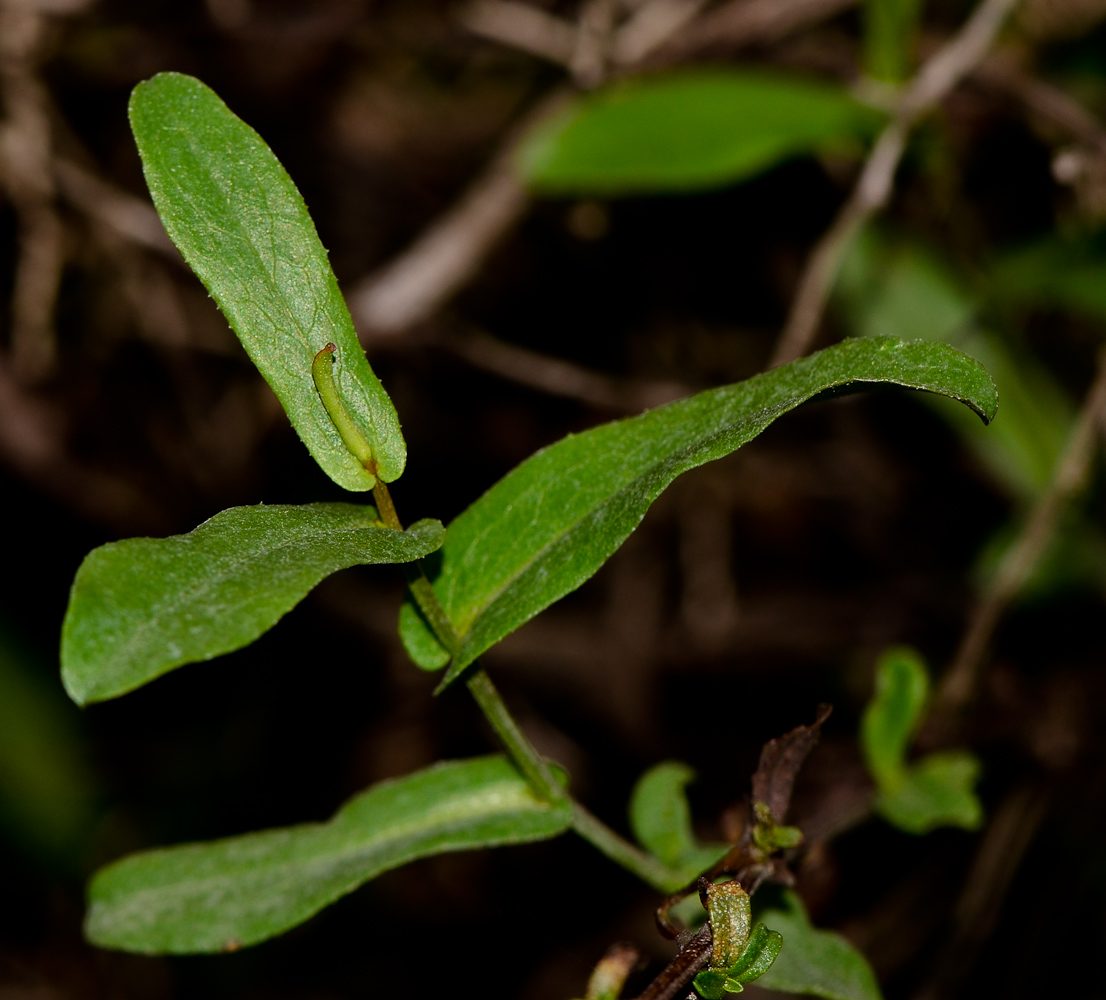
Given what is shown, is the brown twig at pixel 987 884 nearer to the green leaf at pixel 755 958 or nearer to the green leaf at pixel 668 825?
the green leaf at pixel 668 825

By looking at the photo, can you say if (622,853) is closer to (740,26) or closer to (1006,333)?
(1006,333)

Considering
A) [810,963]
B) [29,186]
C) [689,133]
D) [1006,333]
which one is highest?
[29,186]

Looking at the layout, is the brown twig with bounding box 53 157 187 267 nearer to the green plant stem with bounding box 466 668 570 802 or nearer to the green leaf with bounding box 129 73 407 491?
the green leaf with bounding box 129 73 407 491

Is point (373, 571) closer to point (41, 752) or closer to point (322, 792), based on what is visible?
point (322, 792)

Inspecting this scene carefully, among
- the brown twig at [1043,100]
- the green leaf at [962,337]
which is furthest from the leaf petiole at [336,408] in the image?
the brown twig at [1043,100]

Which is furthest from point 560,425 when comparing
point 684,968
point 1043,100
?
point 684,968

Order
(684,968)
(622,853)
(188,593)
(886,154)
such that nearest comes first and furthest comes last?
(188,593) < (684,968) < (622,853) < (886,154)

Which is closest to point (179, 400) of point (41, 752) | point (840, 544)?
point (41, 752)

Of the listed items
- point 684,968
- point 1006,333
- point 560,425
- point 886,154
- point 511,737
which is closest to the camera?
point 684,968
